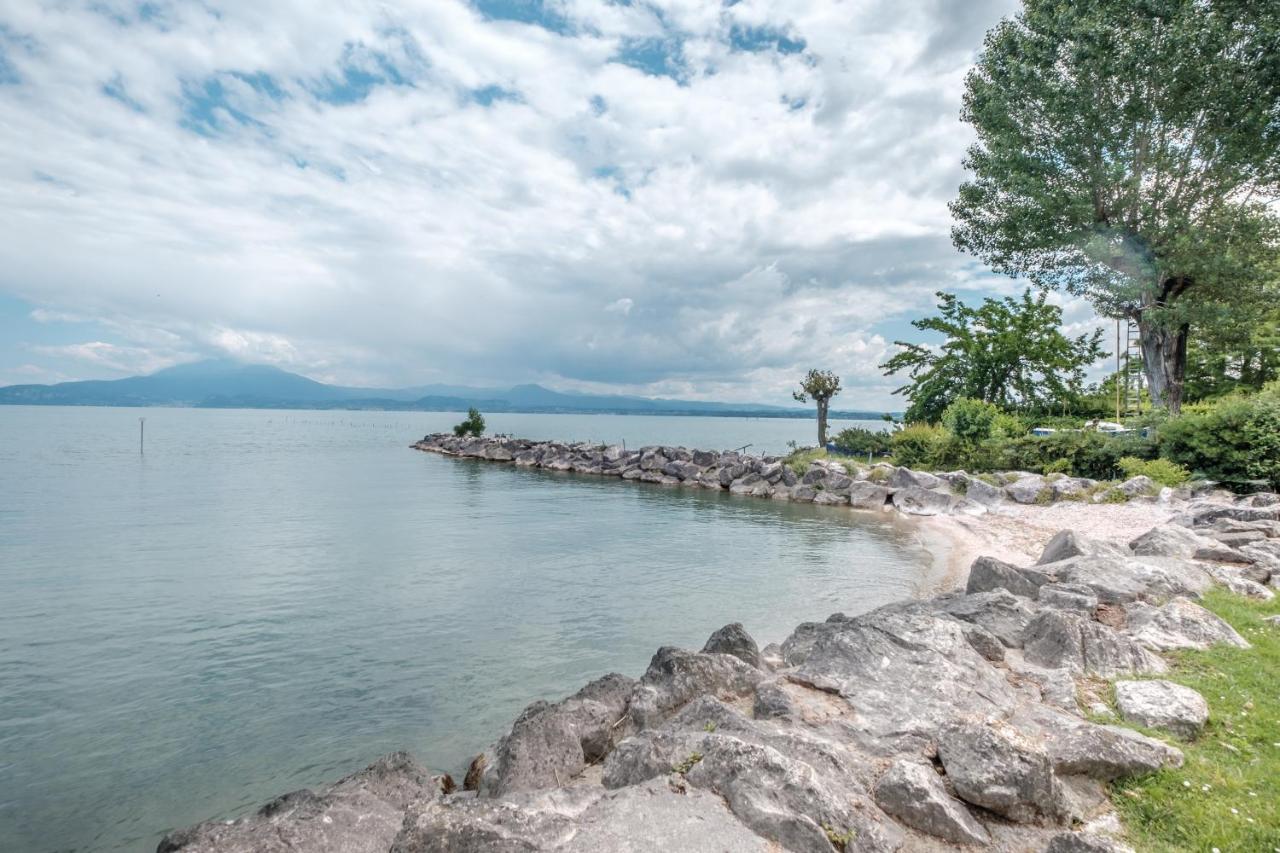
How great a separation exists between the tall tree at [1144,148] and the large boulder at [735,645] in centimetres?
2413

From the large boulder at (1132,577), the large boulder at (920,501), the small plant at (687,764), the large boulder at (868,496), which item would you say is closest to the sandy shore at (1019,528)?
the large boulder at (920,501)

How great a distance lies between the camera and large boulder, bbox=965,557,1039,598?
1108 centimetres

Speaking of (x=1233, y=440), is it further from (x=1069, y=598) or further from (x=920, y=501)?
(x=1069, y=598)

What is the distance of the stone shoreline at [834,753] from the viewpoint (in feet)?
15.4

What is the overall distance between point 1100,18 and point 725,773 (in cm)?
2943

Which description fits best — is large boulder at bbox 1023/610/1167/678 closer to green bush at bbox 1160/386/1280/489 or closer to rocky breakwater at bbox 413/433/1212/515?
rocky breakwater at bbox 413/433/1212/515

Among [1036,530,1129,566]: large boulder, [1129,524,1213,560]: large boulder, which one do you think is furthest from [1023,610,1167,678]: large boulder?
[1129,524,1213,560]: large boulder

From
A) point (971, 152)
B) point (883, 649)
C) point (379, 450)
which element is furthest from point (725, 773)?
point (379, 450)

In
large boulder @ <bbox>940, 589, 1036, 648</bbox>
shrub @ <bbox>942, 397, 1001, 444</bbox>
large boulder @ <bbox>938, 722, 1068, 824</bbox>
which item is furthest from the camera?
shrub @ <bbox>942, 397, 1001, 444</bbox>

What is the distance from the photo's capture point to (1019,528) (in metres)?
22.8

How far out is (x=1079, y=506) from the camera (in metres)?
24.3

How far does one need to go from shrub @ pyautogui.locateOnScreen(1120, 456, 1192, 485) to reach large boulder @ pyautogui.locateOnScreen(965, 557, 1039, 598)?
1775 cm

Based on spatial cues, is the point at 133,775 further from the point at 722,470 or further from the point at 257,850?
the point at 722,470

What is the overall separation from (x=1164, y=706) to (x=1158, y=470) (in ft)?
77.3
